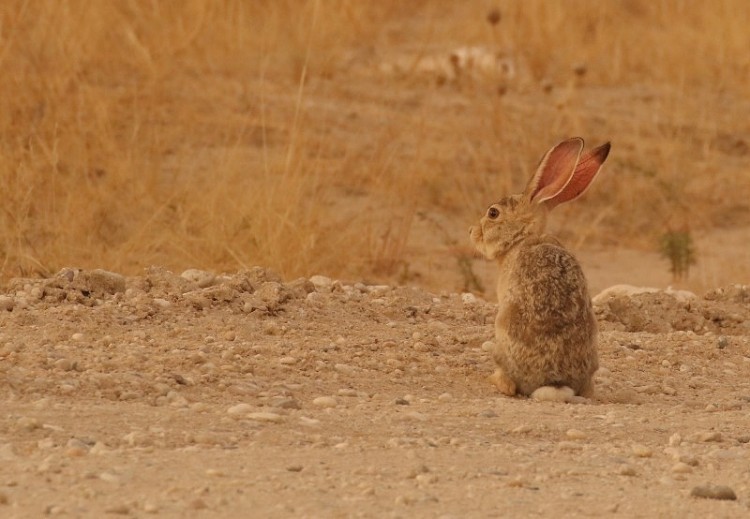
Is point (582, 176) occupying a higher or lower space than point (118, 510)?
higher

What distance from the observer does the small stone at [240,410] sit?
453 centimetres

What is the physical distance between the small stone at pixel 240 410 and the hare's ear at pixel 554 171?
4.73 feet

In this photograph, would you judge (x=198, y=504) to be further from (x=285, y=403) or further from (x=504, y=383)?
(x=504, y=383)

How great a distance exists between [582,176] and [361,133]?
4.39 meters

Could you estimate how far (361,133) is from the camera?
9.87m

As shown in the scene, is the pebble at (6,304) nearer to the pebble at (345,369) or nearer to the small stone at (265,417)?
the pebble at (345,369)

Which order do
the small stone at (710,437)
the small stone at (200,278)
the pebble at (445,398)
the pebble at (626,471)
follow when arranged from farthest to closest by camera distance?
the small stone at (200,278), the pebble at (445,398), the small stone at (710,437), the pebble at (626,471)

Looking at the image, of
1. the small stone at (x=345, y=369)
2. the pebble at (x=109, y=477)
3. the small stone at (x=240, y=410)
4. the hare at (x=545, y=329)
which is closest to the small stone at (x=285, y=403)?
the small stone at (x=240, y=410)

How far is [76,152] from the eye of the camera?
8.10 m

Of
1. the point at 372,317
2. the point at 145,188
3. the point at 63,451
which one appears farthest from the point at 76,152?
the point at 63,451

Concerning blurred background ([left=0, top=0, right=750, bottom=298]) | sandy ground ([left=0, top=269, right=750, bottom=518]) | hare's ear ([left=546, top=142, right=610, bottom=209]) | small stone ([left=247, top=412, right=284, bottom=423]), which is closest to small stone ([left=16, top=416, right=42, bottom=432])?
sandy ground ([left=0, top=269, right=750, bottom=518])

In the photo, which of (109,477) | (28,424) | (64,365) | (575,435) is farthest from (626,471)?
(64,365)

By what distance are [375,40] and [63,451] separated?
8609 millimetres

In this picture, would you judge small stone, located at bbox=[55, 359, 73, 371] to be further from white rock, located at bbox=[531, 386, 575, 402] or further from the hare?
white rock, located at bbox=[531, 386, 575, 402]
